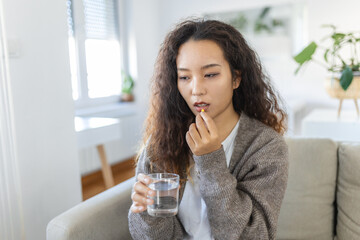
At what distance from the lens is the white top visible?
3.30 feet

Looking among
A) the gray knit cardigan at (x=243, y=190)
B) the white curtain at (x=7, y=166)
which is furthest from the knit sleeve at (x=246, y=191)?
the white curtain at (x=7, y=166)

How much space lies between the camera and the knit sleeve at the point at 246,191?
34.1 inches

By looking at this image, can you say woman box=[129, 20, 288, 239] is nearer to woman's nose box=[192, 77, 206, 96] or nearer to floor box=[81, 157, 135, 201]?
woman's nose box=[192, 77, 206, 96]

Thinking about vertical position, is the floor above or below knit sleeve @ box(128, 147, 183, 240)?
below

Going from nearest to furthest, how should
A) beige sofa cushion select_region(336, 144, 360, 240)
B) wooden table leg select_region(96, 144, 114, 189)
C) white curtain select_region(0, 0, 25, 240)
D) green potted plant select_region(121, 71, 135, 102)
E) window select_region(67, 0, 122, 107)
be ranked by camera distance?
beige sofa cushion select_region(336, 144, 360, 240)
white curtain select_region(0, 0, 25, 240)
wooden table leg select_region(96, 144, 114, 189)
window select_region(67, 0, 122, 107)
green potted plant select_region(121, 71, 135, 102)

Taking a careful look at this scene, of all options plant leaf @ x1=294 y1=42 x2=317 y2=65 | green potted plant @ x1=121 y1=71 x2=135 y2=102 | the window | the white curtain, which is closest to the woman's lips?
the white curtain

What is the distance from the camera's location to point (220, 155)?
0.87 m

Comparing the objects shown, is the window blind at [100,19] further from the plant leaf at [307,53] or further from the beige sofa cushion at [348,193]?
the beige sofa cushion at [348,193]

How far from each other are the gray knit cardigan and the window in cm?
258

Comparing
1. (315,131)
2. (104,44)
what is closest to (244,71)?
(315,131)

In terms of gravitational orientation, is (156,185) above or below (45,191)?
above

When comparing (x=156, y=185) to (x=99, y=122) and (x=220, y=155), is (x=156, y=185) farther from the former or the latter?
(x=99, y=122)

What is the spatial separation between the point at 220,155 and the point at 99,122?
1878mm

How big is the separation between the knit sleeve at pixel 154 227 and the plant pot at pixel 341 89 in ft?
3.92
